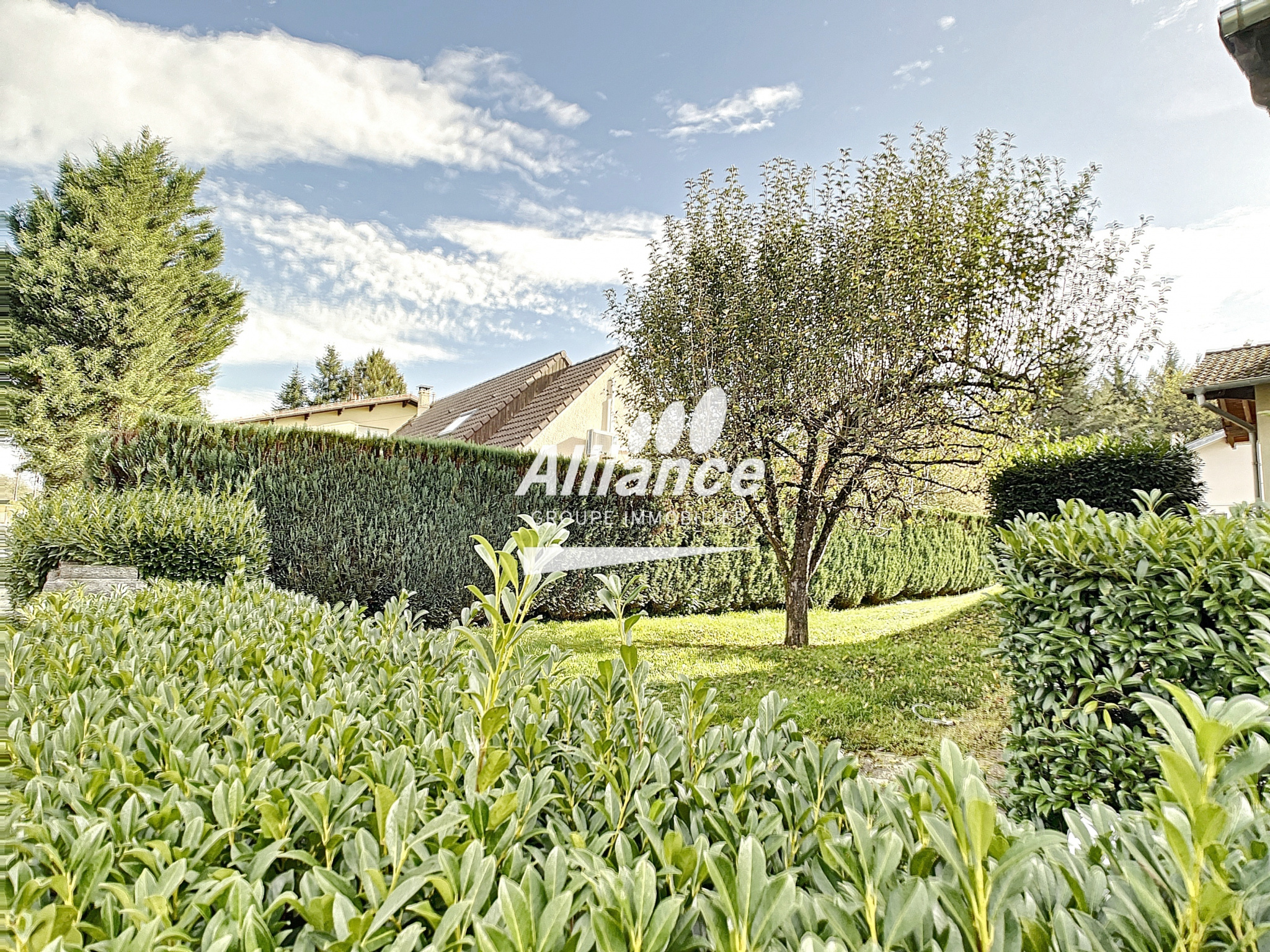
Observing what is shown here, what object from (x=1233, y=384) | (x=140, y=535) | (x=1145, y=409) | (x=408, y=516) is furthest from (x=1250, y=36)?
(x=1145, y=409)

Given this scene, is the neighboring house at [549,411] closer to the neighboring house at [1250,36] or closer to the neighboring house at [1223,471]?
the neighboring house at [1250,36]

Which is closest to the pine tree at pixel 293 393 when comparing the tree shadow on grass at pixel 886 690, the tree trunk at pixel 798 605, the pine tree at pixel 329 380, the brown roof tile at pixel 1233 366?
the pine tree at pixel 329 380

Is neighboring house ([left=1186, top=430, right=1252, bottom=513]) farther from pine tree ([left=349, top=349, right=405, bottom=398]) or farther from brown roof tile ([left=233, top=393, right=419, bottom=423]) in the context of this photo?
pine tree ([left=349, top=349, right=405, bottom=398])

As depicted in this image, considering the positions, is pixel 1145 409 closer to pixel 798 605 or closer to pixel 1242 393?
pixel 1242 393

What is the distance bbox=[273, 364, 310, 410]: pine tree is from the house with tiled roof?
23148mm

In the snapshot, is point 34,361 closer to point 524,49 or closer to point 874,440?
point 524,49

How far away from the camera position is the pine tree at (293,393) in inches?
1692

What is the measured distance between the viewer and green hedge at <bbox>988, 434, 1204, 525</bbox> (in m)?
Result: 7.67

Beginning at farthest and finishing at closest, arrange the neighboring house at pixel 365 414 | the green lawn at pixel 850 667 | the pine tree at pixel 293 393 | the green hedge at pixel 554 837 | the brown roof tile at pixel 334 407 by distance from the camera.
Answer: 1. the pine tree at pixel 293 393
2. the neighboring house at pixel 365 414
3. the brown roof tile at pixel 334 407
4. the green lawn at pixel 850 667
5. the green hedge at pixel 554 837

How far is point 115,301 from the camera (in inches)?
711

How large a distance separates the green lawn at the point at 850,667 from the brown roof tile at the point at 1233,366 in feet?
17.0

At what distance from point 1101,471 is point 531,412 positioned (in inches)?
507

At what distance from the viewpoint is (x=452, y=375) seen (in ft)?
85.1

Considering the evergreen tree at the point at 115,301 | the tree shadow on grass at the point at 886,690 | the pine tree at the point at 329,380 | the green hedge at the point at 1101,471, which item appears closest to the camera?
the tree shadow on grass at the point at 886,690
